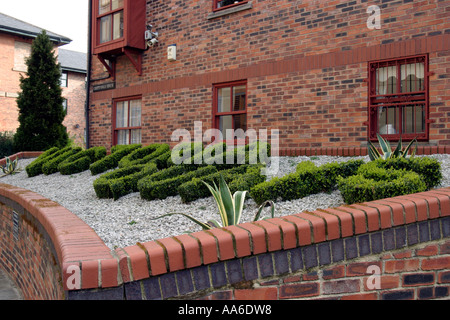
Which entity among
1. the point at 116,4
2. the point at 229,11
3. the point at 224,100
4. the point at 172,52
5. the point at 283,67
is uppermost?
the point at 116,4

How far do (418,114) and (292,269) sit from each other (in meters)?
5.89

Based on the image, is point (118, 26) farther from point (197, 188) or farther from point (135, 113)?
point (197, 188)

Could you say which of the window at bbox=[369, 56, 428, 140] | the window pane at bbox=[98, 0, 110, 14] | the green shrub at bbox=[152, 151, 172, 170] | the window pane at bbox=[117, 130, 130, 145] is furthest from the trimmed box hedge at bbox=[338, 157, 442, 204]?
the window pane at bbox=[98, 0, 110, 14]

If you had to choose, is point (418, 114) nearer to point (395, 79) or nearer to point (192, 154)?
point (395, 79)

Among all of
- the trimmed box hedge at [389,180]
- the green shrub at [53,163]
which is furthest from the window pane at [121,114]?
the trimmed box hedge at [389,180]

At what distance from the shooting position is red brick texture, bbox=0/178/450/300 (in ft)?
7.63

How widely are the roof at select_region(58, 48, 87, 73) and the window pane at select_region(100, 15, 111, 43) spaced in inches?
739

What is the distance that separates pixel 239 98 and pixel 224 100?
0.48 m

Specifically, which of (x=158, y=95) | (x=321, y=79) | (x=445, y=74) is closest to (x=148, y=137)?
(x=158, y=95)

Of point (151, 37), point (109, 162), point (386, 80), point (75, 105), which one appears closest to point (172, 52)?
point (151, 37)

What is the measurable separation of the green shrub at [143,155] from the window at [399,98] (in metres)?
4.61

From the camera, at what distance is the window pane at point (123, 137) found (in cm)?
1217

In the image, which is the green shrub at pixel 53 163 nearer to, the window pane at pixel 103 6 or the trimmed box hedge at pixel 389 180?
the window pane at pixel 103 6

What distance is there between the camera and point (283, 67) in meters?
8.66
